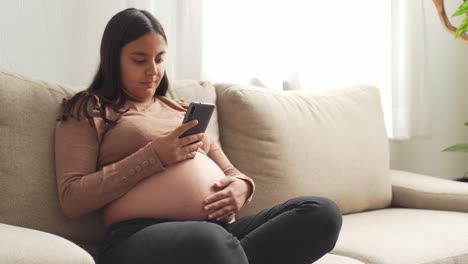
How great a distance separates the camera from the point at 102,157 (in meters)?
1.70

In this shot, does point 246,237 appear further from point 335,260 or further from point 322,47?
point 322,47

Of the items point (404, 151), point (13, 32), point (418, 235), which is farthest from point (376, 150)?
point (13, 32)

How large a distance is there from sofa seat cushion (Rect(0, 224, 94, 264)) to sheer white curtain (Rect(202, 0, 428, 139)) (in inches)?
50.6

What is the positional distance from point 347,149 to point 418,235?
0.47 metres

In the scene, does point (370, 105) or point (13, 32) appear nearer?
point (13, 32)

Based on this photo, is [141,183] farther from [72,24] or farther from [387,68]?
[387,68]

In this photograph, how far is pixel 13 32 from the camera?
6.70ft

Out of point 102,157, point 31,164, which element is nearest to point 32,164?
point 31,164

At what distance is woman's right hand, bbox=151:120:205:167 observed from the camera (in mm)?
1631

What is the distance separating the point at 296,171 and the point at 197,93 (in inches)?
15.8

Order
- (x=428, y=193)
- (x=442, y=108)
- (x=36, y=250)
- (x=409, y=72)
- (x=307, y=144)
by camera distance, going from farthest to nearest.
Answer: (x=442, y=108) → (x=409, y=72) → (x=428, y=193) → (x=307, y=144) → (x=36, y=250)

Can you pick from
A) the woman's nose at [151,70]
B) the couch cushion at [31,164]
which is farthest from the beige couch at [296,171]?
the woman's nose at [151,70]

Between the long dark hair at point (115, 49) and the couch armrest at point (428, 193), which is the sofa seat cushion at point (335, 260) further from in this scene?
the couch armrest at point (428, 193)

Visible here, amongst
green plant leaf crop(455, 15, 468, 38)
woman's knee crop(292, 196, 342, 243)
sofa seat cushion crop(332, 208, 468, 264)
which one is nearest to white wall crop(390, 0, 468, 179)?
green plant leaf crop(455, 15, 468, 38)
